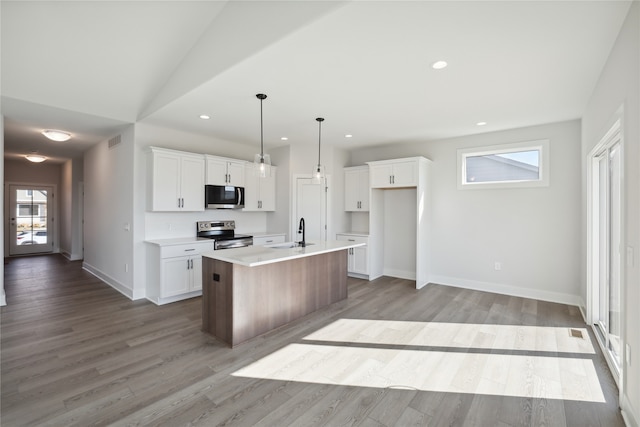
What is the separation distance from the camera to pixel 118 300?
172 inches

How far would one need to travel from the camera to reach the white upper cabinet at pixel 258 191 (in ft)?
18.3

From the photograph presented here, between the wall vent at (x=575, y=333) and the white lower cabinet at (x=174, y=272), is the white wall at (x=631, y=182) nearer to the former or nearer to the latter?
the wall vent at (x=575, y=333)

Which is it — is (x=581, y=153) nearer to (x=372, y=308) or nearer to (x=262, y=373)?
(x=372, y=308)

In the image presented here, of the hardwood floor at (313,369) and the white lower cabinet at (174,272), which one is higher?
the white lower cabinet at (174,272)

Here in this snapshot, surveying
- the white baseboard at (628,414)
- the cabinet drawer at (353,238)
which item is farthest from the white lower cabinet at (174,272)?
the white baseboard at (628,414)

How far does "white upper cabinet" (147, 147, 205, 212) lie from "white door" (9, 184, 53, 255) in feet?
23.4

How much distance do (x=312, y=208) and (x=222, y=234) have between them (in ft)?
5.80

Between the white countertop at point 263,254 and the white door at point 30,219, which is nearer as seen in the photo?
the white countertop at point 263,254

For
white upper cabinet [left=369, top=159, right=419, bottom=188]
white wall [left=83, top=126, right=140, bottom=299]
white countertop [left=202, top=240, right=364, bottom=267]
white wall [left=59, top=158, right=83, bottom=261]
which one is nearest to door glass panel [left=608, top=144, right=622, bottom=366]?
white upper cabinet [left=369, top=159, right=419, bottom=188]

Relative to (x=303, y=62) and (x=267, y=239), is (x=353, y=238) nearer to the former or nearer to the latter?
(x=267, y=239)

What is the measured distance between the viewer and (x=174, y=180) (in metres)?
4.54

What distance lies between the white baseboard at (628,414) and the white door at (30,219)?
40.6ft

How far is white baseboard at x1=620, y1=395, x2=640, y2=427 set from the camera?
181 centimetres

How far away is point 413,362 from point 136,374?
2375 millimetres
